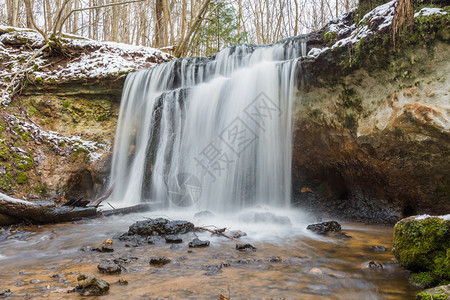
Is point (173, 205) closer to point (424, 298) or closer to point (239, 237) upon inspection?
point (239, 237)

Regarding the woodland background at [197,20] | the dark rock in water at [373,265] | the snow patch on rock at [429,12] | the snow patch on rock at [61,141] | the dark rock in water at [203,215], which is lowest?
the dark rock in water at [203,215]

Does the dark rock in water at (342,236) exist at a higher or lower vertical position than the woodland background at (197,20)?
lower

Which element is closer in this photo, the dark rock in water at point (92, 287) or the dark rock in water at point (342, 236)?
the dark rock in water at point (92, 287)

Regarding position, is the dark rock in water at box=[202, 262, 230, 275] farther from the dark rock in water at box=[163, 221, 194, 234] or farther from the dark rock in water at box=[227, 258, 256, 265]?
the dark rock in water at box=[163, 221, 194, 234]

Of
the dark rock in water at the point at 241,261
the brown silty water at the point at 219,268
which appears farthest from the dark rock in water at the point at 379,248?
the dark rock in water at the point at 241,261

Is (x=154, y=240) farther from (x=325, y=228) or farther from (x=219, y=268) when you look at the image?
(x=325, y=228)

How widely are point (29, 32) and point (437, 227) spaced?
42.0 ft

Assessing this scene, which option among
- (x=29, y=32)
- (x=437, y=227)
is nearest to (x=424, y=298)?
(x=437, y=227)

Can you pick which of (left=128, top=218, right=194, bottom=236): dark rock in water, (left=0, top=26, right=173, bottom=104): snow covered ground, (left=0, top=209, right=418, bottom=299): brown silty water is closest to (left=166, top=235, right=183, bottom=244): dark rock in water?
(left=0, top=209, right=418, bottom=299): brown silty water

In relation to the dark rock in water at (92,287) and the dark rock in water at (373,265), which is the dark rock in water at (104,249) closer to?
the dark rock in water at (92,287)

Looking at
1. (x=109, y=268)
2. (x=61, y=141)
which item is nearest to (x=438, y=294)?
Result: (x=109, y=268)

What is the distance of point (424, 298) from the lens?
183cm

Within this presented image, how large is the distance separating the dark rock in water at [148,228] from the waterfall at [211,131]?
2.22m

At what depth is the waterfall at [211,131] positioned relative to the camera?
20.2 feet
